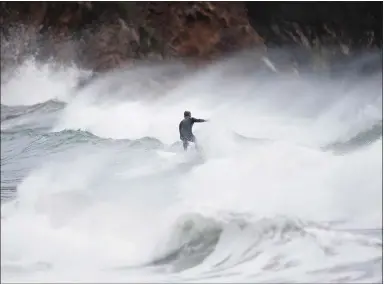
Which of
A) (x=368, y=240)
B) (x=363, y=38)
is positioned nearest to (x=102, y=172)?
(x=368, y=240)

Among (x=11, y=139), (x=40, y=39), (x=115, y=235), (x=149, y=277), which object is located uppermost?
(x=40, y=39)

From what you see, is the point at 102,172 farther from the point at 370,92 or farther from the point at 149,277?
the point at 370,92

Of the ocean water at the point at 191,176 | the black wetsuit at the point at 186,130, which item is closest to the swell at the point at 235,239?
the ocean water at the point at 191,176

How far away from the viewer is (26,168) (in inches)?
80.4

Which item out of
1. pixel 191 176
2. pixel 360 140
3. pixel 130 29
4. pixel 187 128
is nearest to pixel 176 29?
pixel 130 29

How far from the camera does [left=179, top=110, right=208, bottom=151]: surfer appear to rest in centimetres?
210

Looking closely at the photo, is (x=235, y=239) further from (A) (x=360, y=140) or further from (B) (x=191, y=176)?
(A) (x=360, y=140)

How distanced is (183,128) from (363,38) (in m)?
0.86

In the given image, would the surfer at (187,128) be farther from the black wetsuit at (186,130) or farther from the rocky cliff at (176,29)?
the rocky cliff at (176,29)

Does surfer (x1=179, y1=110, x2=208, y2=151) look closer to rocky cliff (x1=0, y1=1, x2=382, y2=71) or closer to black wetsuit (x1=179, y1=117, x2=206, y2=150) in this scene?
black wetsuit (x1=179, y1=117, x2=206, y2=150)

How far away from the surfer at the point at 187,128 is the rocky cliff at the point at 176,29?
10.0 inches

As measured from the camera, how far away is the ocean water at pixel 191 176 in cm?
197

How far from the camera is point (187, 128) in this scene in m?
2.11

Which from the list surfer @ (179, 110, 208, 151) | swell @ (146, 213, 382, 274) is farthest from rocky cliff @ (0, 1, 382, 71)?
swell @ (146, 213, 382, 274)
